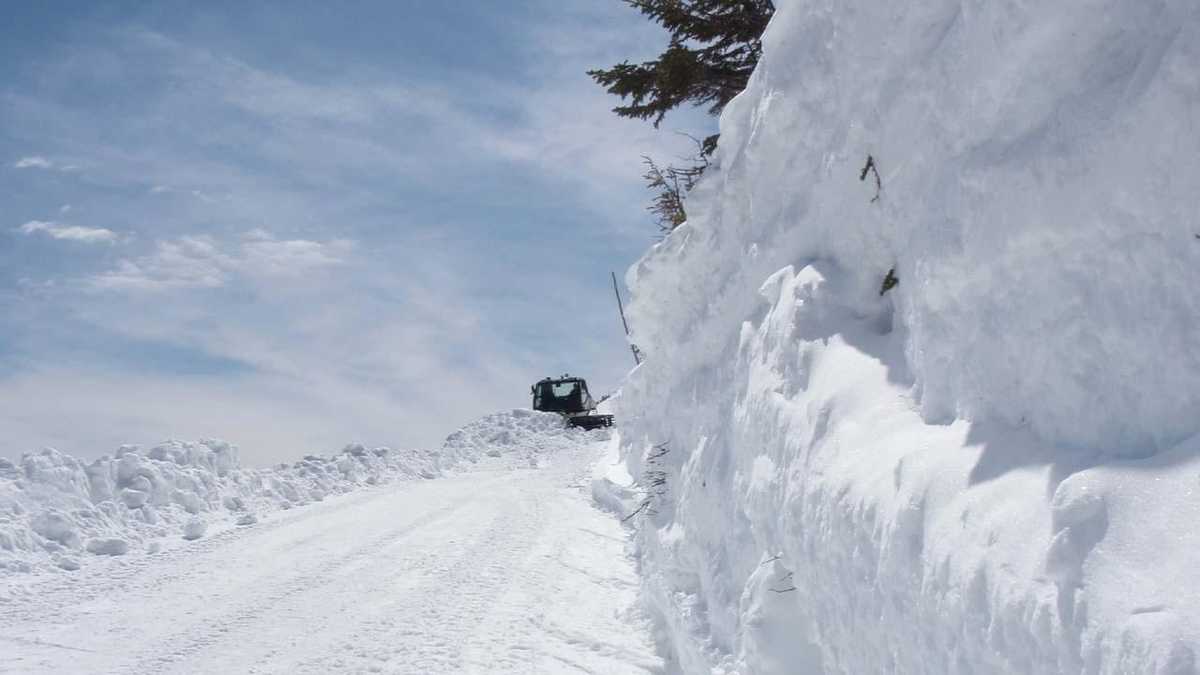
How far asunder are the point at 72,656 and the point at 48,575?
11.3ft

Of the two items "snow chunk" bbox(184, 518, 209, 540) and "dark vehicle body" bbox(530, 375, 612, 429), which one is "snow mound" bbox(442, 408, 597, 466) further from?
"snow chunk" bbox(184, 518, 209, 540)

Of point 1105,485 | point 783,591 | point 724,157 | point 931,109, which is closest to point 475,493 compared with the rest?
point 724,157

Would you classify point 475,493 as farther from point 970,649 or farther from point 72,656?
point 970,649

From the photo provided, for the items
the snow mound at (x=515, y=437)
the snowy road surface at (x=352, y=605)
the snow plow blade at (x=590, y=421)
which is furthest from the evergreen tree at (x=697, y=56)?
the snow plow blade at (x=590, y=421)

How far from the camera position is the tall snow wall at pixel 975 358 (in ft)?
8.24

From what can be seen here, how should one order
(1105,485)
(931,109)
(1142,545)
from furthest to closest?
(931,109)
(1105,485)
(1142,545)

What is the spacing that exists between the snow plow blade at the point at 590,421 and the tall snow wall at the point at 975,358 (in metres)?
30.2

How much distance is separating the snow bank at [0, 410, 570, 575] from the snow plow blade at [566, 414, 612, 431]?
57.4 feet

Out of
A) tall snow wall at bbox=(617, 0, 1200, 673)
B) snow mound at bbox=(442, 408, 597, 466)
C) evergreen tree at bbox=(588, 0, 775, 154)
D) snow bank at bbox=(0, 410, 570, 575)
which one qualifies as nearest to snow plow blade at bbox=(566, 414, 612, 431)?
snow mound at bbox=(442, 408, 597, 466)

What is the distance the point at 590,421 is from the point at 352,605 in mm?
28550

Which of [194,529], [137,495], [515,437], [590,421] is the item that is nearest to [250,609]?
[194,529]

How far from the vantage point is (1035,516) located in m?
2.71

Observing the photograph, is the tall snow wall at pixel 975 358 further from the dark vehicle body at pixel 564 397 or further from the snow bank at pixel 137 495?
the dark vehicle body at pixel 564 397

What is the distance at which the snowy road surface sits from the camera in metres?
6.65
